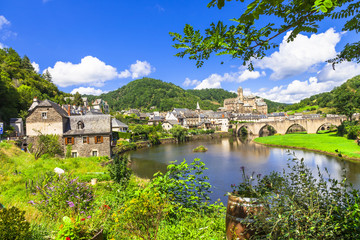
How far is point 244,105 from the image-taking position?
14362 centimetres

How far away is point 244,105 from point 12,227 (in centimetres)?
14927

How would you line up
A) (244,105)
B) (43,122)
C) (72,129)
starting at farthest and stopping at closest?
(244,105)
(72,129)
(43,122)

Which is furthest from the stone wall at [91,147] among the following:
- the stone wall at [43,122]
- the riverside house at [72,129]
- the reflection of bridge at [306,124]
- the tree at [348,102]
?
the reflection of bridge at [306,124]

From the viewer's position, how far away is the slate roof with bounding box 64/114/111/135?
24750mm

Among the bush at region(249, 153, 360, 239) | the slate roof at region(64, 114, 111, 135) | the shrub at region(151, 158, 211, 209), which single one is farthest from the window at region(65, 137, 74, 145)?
the bush at region(249, 153, 360, 239)

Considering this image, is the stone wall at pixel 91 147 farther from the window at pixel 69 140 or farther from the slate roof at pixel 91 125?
the slate roof at pixel 91 125

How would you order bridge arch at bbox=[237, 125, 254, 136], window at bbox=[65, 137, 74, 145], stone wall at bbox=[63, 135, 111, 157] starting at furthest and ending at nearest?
1. bridge arch at bbox=[237, 125, 254, 136]
2. stone wall at bbox=[63, 135, 111, 157]
3. window at bbox=[65, 137, 74, 145]

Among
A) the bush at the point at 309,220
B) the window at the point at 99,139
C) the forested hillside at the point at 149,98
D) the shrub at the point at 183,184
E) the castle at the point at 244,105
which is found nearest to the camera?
the bush at the point at 309,220

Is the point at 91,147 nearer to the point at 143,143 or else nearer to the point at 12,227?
the point at 12,227

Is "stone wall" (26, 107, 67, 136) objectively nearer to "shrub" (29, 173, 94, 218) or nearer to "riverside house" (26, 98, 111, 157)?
"riverside house" (26, 98, 111, 157)

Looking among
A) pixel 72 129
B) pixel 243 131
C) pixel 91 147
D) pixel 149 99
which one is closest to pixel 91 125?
pixel 72 129

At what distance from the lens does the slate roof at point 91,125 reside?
2475cm

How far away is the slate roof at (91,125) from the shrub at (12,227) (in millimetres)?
22304

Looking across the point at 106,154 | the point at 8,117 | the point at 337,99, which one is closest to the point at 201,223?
the point at 106,154
